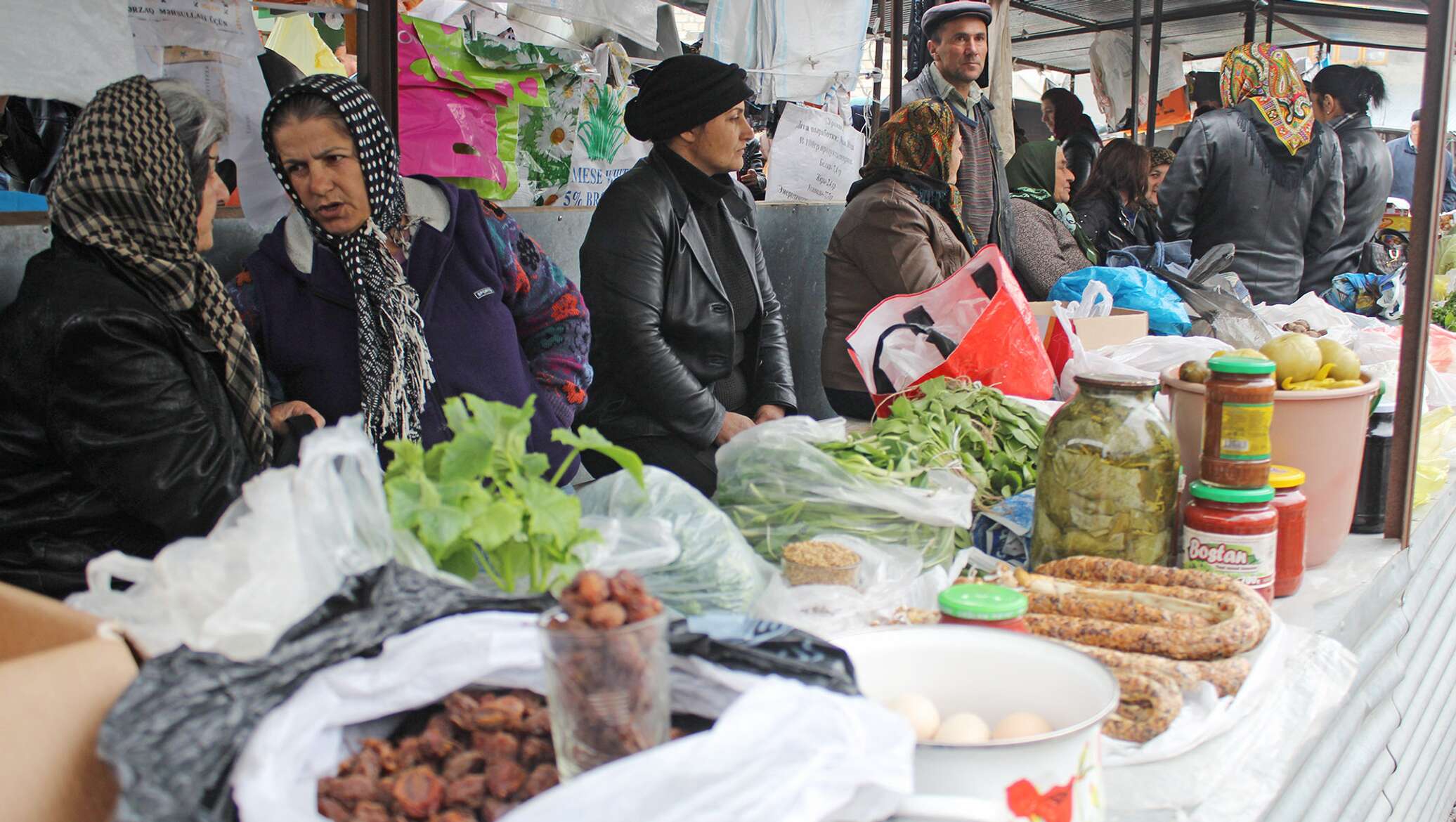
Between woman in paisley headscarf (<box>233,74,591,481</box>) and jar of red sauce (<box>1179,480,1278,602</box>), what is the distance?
1.42m

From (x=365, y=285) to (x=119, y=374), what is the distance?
27.6 inches

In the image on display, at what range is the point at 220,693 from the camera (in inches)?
34.5

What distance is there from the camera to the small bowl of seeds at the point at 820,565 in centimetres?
162

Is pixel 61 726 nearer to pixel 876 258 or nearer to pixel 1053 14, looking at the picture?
pixel 876 258

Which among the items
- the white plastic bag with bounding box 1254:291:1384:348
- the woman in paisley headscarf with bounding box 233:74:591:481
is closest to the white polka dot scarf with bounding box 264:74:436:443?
the woman in paisley headscarf with bounding box 233:74:591:481

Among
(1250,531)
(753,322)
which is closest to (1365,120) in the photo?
(753,322)

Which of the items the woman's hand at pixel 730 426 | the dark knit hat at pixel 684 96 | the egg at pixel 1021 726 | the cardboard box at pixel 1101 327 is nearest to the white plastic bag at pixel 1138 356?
the cardboard box at pixel 1101 327

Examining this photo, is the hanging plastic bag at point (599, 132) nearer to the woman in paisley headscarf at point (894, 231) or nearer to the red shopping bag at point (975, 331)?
the woman in paisley headscarf at point (894, 231)

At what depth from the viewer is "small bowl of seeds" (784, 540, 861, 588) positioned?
1.62m

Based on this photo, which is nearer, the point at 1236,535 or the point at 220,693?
the point at 220,693

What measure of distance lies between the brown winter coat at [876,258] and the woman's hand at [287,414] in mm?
1901

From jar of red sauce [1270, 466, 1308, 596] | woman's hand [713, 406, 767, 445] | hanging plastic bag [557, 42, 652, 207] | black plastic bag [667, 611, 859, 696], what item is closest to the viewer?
black plastic bag [667, 611, 859, 696]

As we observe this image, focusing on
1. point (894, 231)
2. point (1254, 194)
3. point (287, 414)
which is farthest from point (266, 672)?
point (1254, 194)

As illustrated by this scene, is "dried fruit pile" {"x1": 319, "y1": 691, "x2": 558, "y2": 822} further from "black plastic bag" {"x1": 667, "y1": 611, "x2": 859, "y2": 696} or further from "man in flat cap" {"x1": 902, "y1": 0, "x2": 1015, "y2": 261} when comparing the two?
"man in flat cap" {"x1": 902, "y1": 0, "x2": 1015, "y2": 261}
